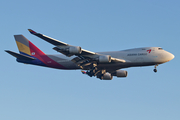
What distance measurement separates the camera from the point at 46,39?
4872 cm

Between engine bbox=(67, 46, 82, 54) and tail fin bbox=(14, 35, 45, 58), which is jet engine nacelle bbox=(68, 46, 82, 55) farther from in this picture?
tail fin bbox=(14, 35, 45, 58)

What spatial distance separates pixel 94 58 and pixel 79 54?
4001mm

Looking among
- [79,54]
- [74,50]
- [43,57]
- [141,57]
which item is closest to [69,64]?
[43,57]

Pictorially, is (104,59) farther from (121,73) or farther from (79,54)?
(121,73)

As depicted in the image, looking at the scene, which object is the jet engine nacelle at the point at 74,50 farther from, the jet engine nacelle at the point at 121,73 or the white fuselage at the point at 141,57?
the jet engine nacelle at the point at 121,73

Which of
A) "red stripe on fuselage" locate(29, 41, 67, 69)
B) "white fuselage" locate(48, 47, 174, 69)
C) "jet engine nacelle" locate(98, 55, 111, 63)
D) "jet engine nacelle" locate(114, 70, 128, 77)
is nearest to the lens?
"jet engine nacelle" locate(98, 55, 111, 63)

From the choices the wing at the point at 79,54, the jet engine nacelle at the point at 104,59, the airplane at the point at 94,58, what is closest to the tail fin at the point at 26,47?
the airplane at the point at 94,58

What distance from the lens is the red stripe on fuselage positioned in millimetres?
59681

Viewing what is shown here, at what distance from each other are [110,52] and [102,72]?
16.4 feet

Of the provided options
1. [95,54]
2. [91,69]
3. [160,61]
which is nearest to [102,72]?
[91,69]

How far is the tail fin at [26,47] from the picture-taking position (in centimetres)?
6228

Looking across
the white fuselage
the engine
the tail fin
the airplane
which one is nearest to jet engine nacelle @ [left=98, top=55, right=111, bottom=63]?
the airplane

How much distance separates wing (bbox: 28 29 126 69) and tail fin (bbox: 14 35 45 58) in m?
11.4

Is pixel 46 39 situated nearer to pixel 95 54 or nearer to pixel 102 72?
pixel 95 54
